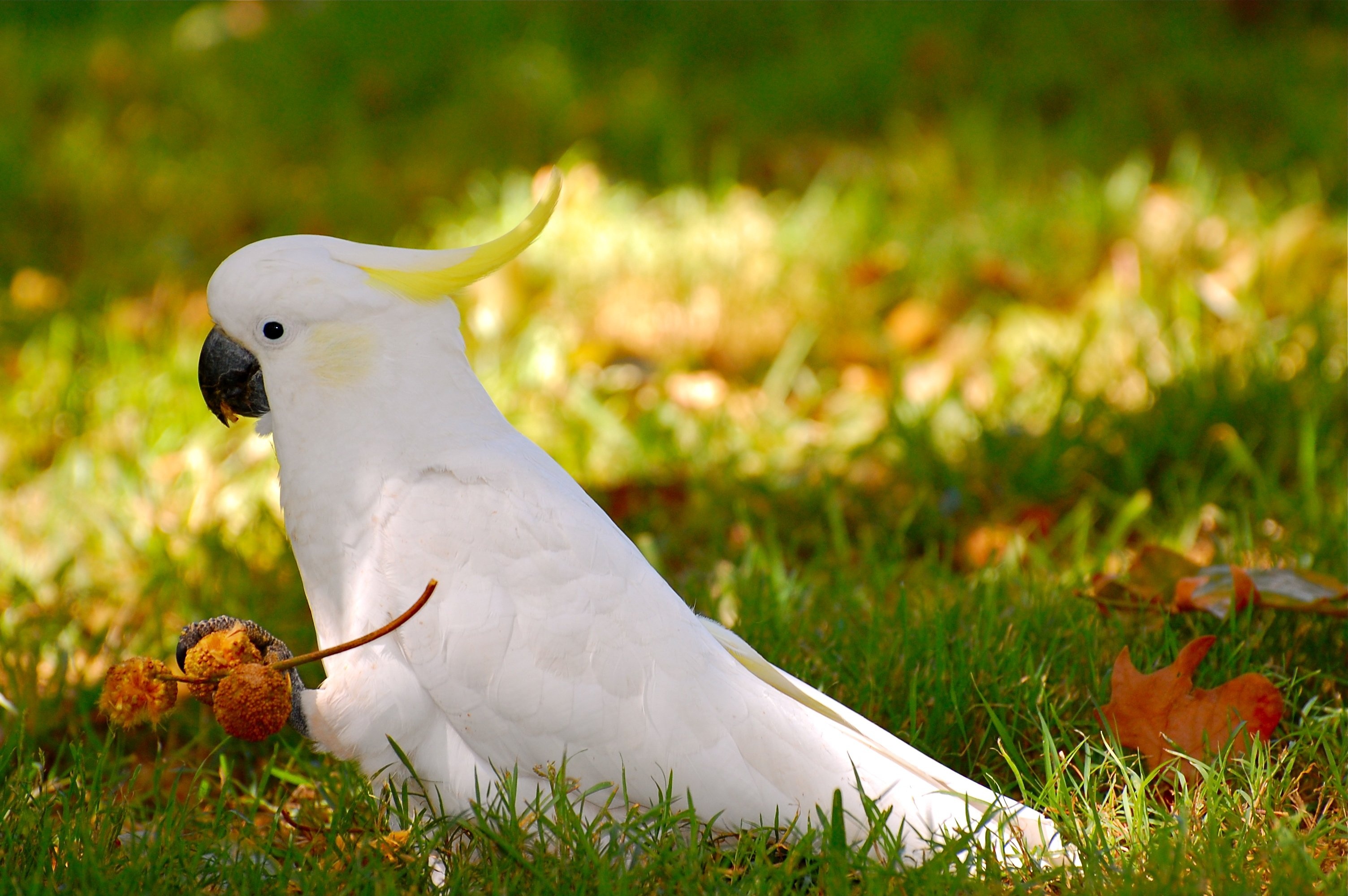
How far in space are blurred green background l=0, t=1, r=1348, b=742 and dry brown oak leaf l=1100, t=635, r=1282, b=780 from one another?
433 mm

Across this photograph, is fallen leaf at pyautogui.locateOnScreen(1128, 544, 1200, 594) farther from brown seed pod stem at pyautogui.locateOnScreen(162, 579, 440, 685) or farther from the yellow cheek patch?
the yellow cheek patch

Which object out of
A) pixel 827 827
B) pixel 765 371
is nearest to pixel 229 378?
pixel 827 827

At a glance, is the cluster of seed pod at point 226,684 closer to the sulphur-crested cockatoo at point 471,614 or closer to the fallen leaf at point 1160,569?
the sulphur-crested cockatoo at point 471,614

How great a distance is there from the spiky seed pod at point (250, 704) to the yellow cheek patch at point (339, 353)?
39 cm

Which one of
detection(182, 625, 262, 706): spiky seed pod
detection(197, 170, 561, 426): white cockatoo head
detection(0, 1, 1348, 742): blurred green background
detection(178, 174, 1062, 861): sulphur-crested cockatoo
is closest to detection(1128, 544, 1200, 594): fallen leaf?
detection(0, 1, 1348, 742): blurred green background

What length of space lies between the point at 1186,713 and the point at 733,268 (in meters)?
2.05

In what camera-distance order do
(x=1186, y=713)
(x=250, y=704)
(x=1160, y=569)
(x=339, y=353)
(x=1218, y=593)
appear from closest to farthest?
(x=250, y=704) → (x=339, y=353) → (x=1186, y=713) → (x=1218, y=593) → (x=1160, y=569)

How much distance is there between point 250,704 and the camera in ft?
4.61

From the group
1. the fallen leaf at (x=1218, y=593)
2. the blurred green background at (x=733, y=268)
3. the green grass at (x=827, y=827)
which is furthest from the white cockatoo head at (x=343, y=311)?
the fallen leaf at (x=1218, y=593)

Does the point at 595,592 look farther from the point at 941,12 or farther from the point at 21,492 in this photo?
the point at 941,12

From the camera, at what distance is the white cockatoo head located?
1488 mm

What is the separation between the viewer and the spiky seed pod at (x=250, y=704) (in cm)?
140

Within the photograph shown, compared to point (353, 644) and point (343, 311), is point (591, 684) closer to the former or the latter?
point (353, 644)

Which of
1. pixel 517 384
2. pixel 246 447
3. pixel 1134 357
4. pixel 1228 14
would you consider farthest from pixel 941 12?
pixel 246 447
